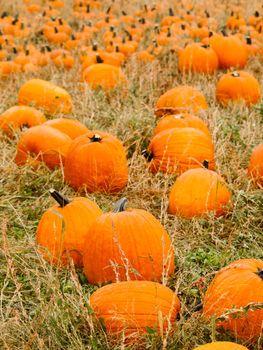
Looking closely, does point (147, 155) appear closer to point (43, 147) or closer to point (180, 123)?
point (180, 123)

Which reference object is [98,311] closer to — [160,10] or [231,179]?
[231,179]

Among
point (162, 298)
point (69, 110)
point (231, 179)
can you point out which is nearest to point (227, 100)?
point (69, 110)

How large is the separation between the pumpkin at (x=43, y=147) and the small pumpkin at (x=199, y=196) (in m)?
1.10

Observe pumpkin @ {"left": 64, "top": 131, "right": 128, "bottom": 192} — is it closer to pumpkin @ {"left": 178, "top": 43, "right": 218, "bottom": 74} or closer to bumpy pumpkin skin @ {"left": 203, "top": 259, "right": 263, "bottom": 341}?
bumpy pumpkin skin @ {"left": 203, "top": 259, "right": 263, "bottom": 341}

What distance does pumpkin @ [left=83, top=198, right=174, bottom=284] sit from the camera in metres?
3.37

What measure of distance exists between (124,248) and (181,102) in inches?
117

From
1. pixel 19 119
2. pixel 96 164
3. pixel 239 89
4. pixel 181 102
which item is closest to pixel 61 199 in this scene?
pixel 96 164

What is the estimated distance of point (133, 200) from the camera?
4.68 m

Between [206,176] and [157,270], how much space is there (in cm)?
110

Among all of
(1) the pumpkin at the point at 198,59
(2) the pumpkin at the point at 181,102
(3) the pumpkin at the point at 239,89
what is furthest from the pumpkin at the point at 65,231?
(1) the pumpkin at the point at 198,59

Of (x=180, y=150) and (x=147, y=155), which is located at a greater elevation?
(x=180, y=150)

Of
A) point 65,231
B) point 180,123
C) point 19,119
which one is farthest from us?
point 19,119

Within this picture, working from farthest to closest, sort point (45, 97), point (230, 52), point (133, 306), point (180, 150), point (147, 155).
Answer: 1. point (230, 52)
2. point (45, 97)
3. point (147, 155)
4. point (180, 150)
5. point (133, 306)

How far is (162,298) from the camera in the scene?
288 centimetres
